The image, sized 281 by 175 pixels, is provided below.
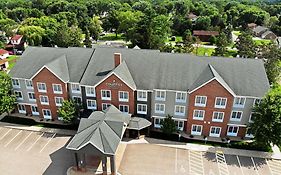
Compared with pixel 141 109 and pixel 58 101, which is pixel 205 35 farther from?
pixel 58 101

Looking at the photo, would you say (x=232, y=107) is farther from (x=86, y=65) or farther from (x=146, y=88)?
(x=86, y=65)

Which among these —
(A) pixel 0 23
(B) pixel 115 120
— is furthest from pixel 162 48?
(A) pixel 0 23

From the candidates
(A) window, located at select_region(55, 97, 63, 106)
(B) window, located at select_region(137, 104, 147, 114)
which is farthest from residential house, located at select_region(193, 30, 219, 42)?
(A) window, located at select_region(55, 97, 63, 106)

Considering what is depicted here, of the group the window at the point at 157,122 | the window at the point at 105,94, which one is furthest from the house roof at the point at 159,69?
the window at the point at 157,122

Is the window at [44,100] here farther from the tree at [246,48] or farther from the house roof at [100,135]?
the tree at [246,48]

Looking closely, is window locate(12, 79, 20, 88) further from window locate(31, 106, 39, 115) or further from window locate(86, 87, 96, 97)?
window locate(86, 87, 96, 97)
